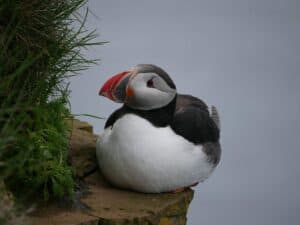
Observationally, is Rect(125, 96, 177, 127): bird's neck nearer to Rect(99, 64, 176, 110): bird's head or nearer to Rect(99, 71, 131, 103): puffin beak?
Rect(99, 64, 176, 110): bird's head

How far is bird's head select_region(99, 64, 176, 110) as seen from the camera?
12.0 feet

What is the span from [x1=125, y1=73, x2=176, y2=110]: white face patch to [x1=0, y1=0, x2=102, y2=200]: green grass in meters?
0.44

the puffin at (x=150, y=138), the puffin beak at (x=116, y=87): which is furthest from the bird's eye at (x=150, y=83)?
the puffin beak at (x=116, y=87)

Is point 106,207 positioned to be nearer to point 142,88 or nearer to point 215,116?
point 142,88

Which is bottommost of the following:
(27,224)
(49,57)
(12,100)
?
(27,224)

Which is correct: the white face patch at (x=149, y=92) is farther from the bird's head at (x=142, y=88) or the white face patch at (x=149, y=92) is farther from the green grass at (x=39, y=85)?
the green grass at (x=39, y=85)

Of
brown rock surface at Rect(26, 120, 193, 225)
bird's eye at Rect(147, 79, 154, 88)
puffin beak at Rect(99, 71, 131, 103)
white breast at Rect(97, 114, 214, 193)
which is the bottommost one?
brown rock surface at Rect(26, 120, 193, 225)

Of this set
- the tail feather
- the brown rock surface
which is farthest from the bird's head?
the tail feather

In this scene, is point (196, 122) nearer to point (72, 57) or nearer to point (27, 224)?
point (72, 57)

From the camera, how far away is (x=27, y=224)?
Result: 328cm

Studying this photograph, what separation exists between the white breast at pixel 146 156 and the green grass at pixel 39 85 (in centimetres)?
27

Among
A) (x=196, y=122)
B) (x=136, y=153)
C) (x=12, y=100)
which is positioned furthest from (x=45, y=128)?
(x=196, y=122)

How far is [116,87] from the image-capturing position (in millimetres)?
3668

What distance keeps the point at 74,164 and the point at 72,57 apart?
61 centimetres
